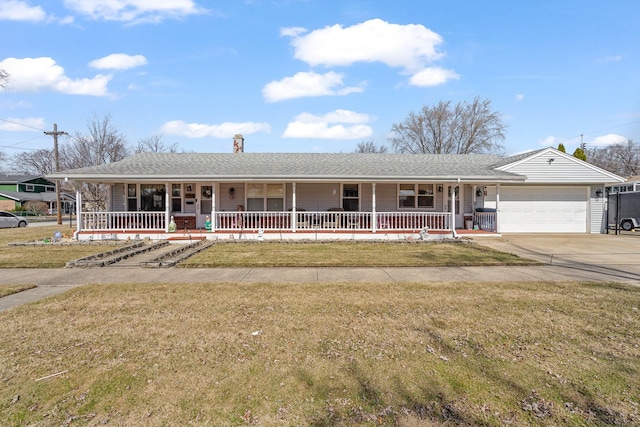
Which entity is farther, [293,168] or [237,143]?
[237,143]

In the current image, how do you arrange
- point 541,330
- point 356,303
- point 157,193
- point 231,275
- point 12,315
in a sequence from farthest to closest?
point 157,193
point 231,275
point 356,303
point 12,315
point 541,330

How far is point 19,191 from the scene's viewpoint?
163 feet

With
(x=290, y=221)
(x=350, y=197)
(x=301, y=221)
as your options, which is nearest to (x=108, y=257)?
(x=290, y=221)

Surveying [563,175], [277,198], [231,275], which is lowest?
[231,275]

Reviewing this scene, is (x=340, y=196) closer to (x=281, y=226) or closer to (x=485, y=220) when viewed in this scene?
(x=281, y=226)

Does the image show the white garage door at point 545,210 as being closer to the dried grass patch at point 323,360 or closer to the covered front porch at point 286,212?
the covered front porch at point 286,212

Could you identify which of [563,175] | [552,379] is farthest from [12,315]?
[563,175]

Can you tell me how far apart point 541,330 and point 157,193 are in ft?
52.1

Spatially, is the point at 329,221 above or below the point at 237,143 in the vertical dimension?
below

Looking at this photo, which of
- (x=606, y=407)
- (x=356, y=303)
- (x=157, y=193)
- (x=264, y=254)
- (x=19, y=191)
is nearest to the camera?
(x=606, y=407)

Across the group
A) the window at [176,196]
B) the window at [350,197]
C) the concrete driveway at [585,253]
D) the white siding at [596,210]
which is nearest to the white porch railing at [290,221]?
the window at [176,196]

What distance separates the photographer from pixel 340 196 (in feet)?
53.4

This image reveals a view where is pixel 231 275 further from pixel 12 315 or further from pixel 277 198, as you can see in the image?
pixel 277 198

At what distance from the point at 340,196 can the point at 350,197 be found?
0.50m
